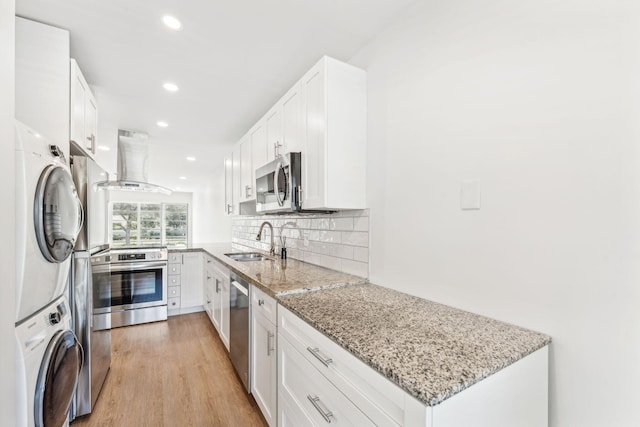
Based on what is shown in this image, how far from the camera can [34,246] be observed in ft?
3.59

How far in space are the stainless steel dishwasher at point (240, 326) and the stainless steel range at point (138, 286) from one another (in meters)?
1.80

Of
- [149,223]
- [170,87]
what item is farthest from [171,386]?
[149,223]

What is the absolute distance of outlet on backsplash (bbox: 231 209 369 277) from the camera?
1867 millimetres

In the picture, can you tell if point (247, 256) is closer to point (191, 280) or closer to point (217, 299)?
point (217, 299)

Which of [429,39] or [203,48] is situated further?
[203,48]

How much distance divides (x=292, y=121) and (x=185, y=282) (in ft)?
9.74

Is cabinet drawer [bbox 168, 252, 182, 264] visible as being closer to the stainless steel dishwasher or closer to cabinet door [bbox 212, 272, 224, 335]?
cabinet door [bbox 212, 272, 224, 335]

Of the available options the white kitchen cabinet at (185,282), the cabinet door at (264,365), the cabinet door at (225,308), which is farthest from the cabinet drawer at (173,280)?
the cabinet door at (264,365)

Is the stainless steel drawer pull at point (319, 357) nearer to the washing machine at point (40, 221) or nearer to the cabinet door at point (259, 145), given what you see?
the washing machine at point (40, 221)

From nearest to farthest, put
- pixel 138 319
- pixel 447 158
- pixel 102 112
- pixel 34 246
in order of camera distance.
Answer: pixel 34 246 < pixel 447 158 < pixel 102 112 < pixel 138 319

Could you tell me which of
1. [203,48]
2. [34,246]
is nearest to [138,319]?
[34,246]

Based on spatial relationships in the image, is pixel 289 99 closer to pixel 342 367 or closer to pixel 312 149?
pixel 312 149

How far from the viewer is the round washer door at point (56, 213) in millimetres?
1130

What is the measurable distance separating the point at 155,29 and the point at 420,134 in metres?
1.72
